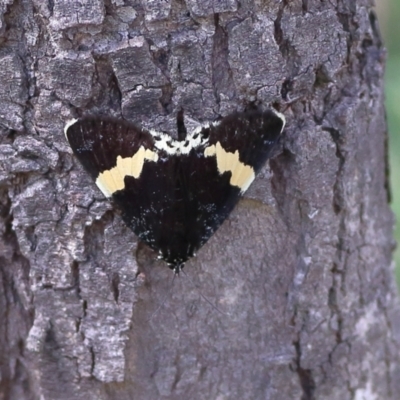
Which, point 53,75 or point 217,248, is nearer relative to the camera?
point 53,75

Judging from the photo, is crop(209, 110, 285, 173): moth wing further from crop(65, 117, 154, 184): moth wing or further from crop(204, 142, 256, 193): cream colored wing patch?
crop(65, 117, 154, 184): moth wing

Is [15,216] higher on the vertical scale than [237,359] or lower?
higher

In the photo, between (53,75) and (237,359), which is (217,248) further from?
(53,75)

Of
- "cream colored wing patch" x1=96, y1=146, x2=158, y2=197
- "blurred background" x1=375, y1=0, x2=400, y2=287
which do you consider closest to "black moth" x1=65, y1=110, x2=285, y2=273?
"cream colored wing patch" x1=96, y1=146, x2=158, y2=197

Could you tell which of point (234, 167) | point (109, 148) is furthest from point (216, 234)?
point (109, 148)

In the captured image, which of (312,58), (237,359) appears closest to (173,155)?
(312,58)

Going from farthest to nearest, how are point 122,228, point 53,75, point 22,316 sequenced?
point 22,316 → point 122,228 → point 53,75

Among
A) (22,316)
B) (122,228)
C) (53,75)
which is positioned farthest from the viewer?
(22,316)

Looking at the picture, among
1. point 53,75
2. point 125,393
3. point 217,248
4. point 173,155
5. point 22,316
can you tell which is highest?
point 53,75
